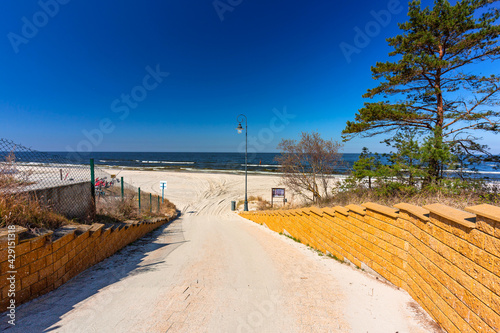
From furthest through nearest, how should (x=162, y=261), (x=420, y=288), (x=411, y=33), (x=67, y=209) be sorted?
(x=411, y=33) < (x=67, y=209) < (x=162, y=261) < (x=420, y=288)

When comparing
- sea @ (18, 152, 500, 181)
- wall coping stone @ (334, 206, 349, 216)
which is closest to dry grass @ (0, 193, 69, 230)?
sea @ (18, 152, 500, 181)

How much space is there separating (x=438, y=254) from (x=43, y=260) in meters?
5.27

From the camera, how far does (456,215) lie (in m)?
2.53

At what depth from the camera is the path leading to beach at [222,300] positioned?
8.84 ft

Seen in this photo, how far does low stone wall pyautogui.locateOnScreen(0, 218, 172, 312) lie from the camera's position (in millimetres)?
2812

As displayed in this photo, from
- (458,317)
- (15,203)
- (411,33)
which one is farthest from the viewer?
(411,33)

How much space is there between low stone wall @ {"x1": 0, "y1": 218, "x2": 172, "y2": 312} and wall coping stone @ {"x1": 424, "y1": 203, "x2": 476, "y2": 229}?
5.15 m

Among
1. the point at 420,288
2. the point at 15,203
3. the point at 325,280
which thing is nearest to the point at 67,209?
the point at 15,203

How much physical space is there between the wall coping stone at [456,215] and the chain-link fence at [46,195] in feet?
18.8

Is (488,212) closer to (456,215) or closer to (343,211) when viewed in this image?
(456,215)

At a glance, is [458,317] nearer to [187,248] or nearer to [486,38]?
[187,248]

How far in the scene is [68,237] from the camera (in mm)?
3779

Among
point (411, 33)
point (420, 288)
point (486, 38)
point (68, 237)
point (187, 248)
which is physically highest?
point (411, 33)

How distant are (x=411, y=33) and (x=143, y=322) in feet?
37.4
